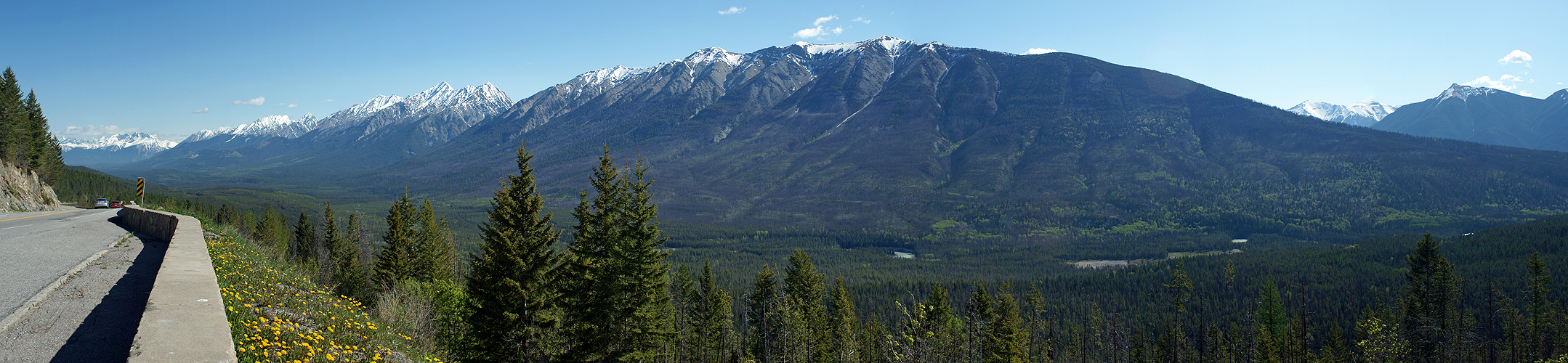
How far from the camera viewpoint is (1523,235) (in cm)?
11206

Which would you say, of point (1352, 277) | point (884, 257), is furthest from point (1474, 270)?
point (884, 257)

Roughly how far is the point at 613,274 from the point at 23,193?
44.3 m

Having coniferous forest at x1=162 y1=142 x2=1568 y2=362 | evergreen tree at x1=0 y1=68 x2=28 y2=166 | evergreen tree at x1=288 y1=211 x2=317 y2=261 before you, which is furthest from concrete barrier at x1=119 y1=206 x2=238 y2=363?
evergreen tree at x1=288 y1=211 x2=317 y2=261

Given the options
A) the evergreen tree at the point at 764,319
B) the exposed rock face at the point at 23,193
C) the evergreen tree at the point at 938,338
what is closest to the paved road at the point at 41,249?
the evergreen tree at the point at 938,338

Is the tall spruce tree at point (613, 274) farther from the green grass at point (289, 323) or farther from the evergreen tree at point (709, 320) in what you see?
the evergreen tree at point (709, 320)

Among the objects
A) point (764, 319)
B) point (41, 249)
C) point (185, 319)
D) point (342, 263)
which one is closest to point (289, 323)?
point (185, 319)

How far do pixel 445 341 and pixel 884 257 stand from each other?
157622 mm

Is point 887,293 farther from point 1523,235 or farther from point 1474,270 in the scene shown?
point 1523,235

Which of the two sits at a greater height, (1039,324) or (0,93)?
(0,93)

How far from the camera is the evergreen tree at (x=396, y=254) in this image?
39094 mm

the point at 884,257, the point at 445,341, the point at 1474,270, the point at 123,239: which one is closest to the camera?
the point at 123,239

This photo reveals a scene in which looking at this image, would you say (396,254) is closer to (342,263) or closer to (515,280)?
(342,263)

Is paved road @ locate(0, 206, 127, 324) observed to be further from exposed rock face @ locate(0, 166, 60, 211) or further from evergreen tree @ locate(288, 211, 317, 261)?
evergreen tree @ locate(288, 211, 317, 261)

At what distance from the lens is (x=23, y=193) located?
1599 inches
